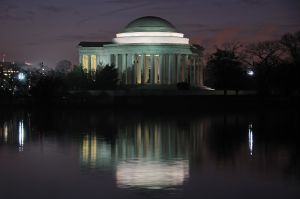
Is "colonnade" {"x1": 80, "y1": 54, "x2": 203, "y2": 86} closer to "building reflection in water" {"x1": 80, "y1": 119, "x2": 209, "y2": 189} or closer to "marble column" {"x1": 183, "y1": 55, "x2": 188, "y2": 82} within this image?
"marble column" {"x1": 183, "y1": 55, "x2": 188, "y2": 82}

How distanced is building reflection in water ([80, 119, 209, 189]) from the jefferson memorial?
79.2 meters

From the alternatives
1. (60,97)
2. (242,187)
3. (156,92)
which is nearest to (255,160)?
(242,187)

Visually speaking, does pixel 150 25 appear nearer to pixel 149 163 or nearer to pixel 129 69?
pixel 129 69

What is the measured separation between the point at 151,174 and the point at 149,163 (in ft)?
9.34

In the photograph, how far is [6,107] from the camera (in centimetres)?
8169

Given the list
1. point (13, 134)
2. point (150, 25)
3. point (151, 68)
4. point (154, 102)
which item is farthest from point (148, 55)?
point (13, 134)

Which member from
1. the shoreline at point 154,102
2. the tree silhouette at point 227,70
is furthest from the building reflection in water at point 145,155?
the tree silhouette at point 227,70

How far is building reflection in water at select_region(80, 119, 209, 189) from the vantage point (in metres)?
21.8

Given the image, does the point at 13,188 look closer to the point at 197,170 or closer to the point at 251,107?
the point at 197,170

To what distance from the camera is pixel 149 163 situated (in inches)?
1005

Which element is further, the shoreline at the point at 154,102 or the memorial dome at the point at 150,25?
the memorial dome at the point at 150,25

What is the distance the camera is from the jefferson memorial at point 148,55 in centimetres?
12188

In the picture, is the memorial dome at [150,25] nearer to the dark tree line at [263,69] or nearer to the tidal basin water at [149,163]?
the dark tree line at [263,69]

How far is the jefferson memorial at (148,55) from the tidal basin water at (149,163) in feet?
263
